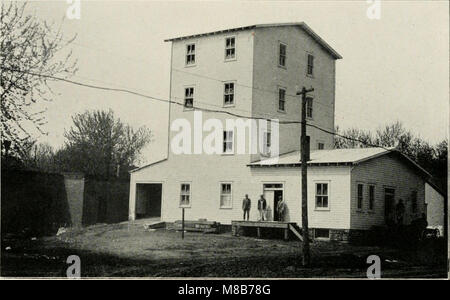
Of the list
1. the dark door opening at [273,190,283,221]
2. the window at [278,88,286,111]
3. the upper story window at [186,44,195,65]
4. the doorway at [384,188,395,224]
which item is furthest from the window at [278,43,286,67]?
the doorway at [384,188,395,224]

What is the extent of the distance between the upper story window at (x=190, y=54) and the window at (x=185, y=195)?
5.12m

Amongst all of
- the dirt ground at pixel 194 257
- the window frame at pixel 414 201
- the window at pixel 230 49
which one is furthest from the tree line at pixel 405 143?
the window at pixel 230 49

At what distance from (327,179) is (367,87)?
5076 millimetres

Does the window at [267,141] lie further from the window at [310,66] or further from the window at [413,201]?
the window at [413,201]

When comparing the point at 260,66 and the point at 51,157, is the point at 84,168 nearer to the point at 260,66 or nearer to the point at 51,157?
the point at 51,157

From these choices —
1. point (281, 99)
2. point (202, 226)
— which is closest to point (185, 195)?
point (202, 226)

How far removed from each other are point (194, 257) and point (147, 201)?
28.3ft

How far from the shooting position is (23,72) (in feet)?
51.9

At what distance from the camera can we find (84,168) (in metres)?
19.4

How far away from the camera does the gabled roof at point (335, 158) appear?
20812 mm

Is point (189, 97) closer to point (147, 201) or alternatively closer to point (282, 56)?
point (282, 56)

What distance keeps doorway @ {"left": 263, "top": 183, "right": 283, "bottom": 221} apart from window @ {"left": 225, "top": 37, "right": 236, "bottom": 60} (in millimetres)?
5520
